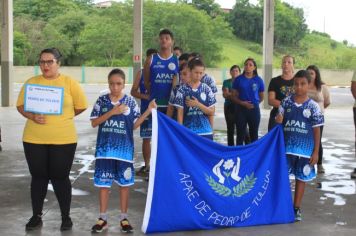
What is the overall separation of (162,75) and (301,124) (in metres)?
2.27

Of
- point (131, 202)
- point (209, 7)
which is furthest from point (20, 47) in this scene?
point (131, 202)

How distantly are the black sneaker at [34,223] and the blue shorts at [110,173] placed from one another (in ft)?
2.29

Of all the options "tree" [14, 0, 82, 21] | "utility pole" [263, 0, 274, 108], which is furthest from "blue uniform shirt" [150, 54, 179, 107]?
"tree" [14, 0, 82, 21]

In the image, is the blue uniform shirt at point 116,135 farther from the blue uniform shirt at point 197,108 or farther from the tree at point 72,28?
the tree at point 72,28

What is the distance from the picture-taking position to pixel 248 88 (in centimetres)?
828

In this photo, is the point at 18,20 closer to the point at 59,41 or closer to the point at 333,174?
the point at 59,41

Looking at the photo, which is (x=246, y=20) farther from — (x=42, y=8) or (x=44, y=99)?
(x=44, y=99)

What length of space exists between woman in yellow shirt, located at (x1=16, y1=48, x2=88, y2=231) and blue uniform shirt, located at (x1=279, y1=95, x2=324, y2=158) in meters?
2.07

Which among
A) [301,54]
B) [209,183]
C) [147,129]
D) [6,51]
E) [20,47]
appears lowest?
[209,183]

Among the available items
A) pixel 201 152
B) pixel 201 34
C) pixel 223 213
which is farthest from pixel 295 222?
pixel 201 34

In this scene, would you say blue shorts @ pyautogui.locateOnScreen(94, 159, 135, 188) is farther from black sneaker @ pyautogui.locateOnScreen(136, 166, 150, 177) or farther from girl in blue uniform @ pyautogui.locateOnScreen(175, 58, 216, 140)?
black sneaker @ pyautogui.locateOnScreen(136, 166, 150, 177)

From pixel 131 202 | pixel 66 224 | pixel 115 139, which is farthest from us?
pixel 131 202

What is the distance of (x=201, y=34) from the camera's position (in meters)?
51.9

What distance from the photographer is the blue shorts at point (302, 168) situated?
5.48 m
